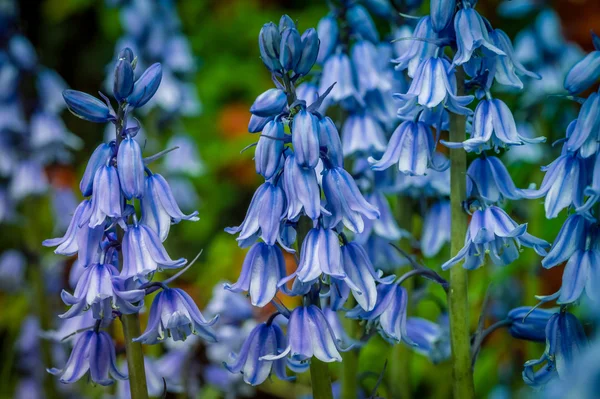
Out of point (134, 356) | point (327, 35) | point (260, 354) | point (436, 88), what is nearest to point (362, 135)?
point (327, 35)

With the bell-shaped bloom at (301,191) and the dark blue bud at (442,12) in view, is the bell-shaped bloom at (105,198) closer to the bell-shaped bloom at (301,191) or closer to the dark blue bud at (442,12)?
the bell-shaped bloom at (301,191)

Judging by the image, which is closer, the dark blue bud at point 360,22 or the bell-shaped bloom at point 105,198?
the bell-shaped bloom at point 105,198

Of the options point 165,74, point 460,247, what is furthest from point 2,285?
point 460,247

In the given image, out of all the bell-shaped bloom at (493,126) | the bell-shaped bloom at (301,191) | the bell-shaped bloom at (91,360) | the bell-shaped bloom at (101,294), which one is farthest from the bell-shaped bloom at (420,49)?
the bell-shaped bloom at (91,360)

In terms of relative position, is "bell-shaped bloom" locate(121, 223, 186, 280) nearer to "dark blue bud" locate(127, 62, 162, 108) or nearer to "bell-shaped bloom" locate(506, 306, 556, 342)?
"dark blue bud" locate(127, 62, 162, 108)

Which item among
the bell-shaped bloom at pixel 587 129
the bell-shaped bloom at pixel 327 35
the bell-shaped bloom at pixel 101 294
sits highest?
the bell-shaped bloom at pixel 327 35
